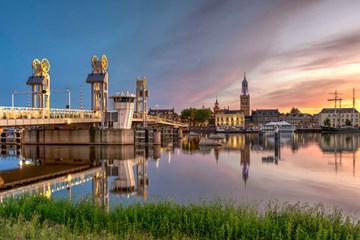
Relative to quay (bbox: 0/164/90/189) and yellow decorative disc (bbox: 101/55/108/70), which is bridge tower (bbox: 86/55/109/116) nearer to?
yellow decorative disc (bbox: 101/55/108/70)

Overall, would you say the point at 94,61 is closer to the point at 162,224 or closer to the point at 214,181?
the point at 214,181

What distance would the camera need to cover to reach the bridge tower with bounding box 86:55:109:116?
76.6 meters

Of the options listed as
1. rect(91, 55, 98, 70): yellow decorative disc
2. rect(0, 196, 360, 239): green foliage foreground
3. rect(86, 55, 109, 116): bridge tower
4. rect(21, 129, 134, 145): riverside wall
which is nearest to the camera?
rect(0, 196, 360, 239): green foliage foreground

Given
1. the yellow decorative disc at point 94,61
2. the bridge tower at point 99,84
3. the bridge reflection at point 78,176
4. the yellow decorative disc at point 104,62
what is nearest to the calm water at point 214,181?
the bridge reflection at point 78,176

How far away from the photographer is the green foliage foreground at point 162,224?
12312 millimetres

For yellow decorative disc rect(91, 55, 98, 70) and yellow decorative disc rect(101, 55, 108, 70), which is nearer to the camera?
yellow decorative disc rect(101, 55, 108, 70)

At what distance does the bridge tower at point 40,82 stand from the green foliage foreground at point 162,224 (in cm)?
6260

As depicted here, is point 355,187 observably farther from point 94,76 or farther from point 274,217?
point 94,76

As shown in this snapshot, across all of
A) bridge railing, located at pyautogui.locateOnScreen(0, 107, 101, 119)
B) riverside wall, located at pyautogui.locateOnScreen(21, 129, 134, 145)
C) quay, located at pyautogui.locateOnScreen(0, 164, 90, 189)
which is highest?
bridge railing, located at pyautogui.locateOnScreen(0, 107, 101, 119)

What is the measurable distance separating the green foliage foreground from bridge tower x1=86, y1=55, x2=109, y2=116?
61.0 m

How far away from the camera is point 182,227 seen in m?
14.2

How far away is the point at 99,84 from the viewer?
258 feet

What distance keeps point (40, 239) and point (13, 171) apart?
1313 inches

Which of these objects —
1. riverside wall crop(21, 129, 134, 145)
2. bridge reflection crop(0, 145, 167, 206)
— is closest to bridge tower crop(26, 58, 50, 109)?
riverside wall crop(21, 129, 134, 145)
